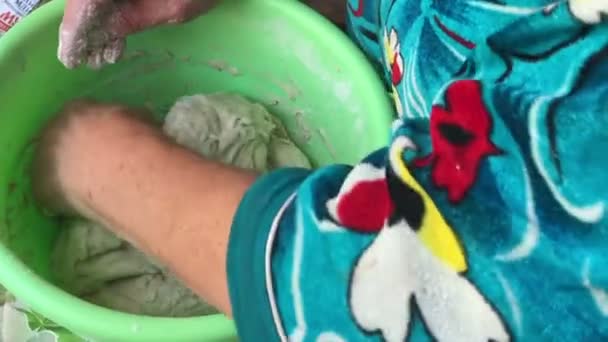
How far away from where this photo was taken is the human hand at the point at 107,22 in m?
0.60

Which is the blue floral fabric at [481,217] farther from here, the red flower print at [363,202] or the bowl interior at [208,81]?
the bowl interior at [208,81]

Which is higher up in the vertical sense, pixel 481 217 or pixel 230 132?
pixel 481 217

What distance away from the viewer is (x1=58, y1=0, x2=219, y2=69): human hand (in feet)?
1.97

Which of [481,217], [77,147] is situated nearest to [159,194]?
[77,147]

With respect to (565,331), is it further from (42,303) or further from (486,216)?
(42,303)

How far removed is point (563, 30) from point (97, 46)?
0.39 m

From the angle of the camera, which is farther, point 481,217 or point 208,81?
point 208,81

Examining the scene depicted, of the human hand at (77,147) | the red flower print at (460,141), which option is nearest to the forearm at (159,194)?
the human hand at (77,147)

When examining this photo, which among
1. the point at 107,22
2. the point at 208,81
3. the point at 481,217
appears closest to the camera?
the point at 481,217

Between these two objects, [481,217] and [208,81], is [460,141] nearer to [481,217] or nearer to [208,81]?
[481,217]

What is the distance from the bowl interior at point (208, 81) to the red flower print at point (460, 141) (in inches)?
8.9

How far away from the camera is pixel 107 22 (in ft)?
2.04

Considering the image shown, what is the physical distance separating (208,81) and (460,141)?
1.46 feet

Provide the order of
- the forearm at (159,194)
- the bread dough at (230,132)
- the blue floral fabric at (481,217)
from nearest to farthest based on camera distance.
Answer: the blue floral fabric at (481,217) → the forearm at (159,194) → the bread dough at (230,132)
